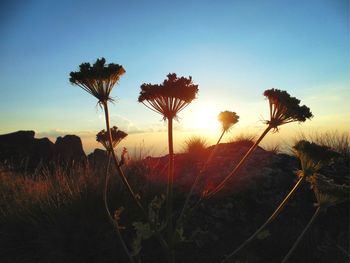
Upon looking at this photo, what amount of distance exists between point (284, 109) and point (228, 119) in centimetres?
82

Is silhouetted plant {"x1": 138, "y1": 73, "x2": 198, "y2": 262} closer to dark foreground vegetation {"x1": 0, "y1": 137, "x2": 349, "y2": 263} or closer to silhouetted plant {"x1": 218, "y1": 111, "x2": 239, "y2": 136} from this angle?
silhouetted plant {"x1": 218, "y1": 111, "x2": 239, "y2": 136}

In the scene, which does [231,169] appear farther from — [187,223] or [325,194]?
[325,194]

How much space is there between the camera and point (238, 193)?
6867mm

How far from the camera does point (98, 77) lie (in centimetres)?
350

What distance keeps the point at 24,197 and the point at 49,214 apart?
4.84 feet

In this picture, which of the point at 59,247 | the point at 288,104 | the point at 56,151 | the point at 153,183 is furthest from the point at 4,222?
the point at 56,151

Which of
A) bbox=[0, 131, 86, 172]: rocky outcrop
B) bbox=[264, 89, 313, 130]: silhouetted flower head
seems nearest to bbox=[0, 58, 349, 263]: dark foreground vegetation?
bbox=[264, 89, 313, 130]: silhouetted flower head

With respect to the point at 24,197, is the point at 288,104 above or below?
above

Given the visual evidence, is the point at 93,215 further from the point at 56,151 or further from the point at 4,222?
the point at 56,151

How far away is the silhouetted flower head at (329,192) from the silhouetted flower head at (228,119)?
1039 mm

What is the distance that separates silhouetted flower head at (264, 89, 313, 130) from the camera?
3383 mm

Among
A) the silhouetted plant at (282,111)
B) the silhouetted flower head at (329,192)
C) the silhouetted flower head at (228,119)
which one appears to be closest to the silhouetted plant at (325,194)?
the silhouetted flower head at (329,192)

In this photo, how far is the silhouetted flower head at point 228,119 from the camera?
162 inches

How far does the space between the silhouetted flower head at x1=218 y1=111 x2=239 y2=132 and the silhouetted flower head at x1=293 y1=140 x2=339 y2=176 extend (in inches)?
34.3
